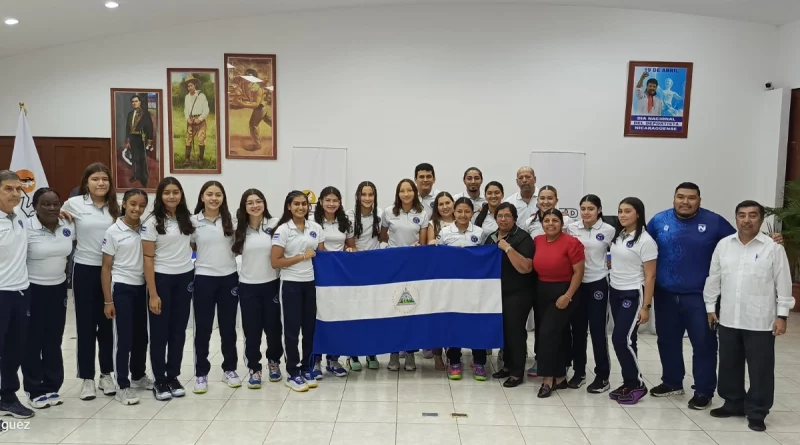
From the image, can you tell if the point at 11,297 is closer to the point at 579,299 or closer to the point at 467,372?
the point at 467,372

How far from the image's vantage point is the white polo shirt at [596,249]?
418cm

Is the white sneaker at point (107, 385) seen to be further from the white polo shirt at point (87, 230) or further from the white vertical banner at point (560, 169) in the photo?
the white vertical banner at point (560, 169)

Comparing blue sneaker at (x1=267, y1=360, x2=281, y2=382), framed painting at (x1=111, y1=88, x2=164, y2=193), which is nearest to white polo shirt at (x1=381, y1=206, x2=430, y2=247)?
blue sneaker at (x1=267, y1=360, x2=281, y2=382)

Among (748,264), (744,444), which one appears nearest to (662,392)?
(744,444)

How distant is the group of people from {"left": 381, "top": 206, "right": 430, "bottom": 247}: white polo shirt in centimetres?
8

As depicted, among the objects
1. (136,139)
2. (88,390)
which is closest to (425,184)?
(88,390)

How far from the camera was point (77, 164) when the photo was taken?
8547 millimetres

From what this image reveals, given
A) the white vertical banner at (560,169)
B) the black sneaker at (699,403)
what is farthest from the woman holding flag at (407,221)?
the white vertical banner at (560,169)

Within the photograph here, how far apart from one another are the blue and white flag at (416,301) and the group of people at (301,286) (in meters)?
0.13

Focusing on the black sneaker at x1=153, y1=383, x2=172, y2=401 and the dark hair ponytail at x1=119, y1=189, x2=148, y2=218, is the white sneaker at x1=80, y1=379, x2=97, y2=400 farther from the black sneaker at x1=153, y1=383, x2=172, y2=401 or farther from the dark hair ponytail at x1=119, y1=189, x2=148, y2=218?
the dark hair ponytail at x1=119, y1=189, x2=148, y2=218

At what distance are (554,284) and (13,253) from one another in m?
3.56

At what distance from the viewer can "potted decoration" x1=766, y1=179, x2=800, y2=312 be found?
7.05 meters

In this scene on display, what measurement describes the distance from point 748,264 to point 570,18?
567 centimetres

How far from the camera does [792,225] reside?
7188 mm
